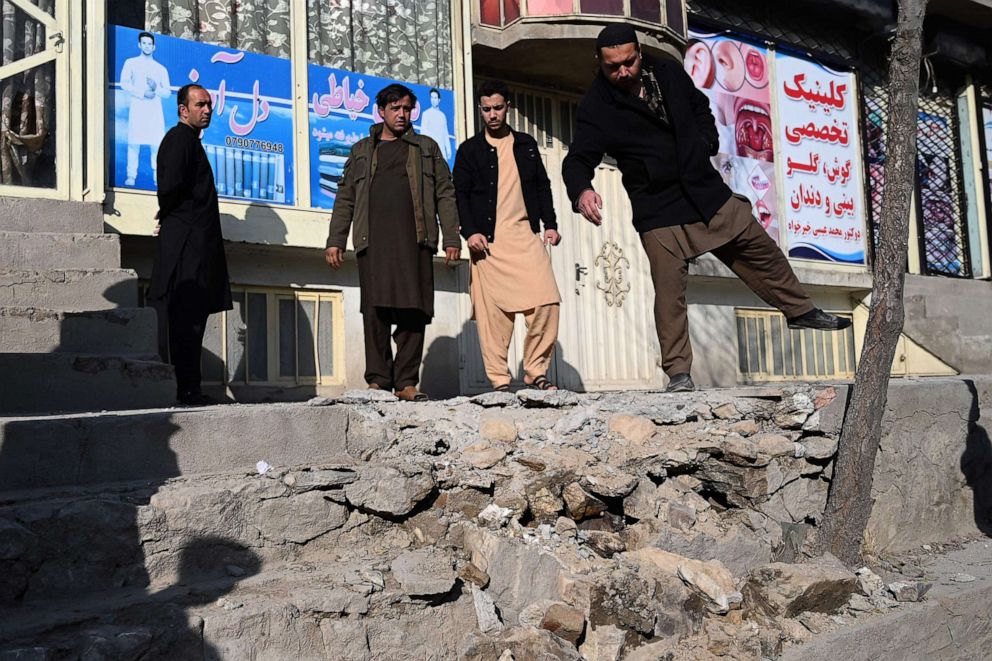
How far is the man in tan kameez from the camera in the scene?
4730 mm

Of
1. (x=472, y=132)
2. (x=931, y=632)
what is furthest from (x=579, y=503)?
(x=472, y=132)

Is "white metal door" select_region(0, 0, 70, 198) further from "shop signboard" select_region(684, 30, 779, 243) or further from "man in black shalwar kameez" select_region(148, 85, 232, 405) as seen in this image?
"shop signboard" select_region(684, 30, 779, 243)

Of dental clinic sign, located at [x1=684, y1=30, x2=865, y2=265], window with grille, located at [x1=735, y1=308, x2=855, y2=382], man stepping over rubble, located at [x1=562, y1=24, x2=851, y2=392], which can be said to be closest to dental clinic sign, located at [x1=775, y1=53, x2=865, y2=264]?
dental clinic sign, located at [x1=684, y1=30, x2=865, y2=265]

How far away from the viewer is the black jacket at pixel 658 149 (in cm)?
418

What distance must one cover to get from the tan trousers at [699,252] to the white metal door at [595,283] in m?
3.89

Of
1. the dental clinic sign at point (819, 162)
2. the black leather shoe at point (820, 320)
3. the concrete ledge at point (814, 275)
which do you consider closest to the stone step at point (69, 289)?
the black leather shoe at point (820, 320)

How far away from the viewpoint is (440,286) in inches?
288

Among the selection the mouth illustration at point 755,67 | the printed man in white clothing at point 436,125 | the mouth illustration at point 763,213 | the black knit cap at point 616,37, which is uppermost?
the mouth illustration at point 755,67

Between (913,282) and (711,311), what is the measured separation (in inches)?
137

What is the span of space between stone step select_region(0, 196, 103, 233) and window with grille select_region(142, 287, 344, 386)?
1.30 m

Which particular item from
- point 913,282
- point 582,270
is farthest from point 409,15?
point 913,282

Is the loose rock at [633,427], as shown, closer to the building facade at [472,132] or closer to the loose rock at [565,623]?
the loose rock at [565,623]

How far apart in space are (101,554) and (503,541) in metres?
1.21

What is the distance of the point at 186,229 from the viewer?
15.2 feet
